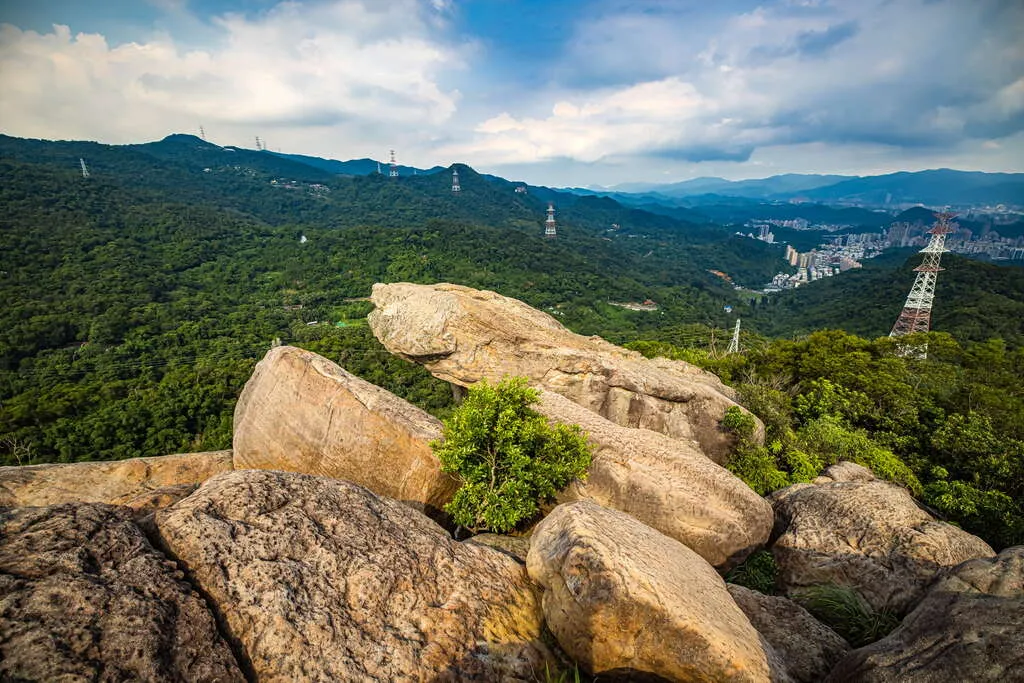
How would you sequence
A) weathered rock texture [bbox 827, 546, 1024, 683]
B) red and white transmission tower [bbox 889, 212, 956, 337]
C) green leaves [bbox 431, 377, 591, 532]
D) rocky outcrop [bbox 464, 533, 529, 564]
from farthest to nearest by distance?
red and white transmission tower [bbox 889, 212, 956, 337], green leaves [bbox 431, 377, 591, 532], rocky outcrop [bbox 464, 533, 529, 564], weathered rock texture [bbox 827, 546, 1024, 683]

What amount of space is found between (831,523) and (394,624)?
34.7ft

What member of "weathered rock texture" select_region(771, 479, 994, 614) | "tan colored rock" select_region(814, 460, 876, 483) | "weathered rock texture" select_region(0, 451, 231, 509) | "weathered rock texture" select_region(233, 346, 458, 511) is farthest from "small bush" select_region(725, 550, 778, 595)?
"weathered rock texture" select_region(0, 451, 231, 509)

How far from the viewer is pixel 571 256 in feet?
508

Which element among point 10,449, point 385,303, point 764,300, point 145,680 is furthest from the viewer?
point 764,300

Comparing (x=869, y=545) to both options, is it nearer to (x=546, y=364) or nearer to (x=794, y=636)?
(x=794, y=636)

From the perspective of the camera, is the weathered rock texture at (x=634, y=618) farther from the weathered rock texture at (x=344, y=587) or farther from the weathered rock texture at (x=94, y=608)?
the weathered rock texture at (x=94, y=608)

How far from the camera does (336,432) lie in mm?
12570

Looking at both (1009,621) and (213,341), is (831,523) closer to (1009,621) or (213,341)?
(1009,621)

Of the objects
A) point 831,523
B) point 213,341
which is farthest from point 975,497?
point 213,341

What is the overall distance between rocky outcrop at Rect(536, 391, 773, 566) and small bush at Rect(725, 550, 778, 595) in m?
0.30

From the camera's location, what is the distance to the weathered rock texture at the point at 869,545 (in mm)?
9117

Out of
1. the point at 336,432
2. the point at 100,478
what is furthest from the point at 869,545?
the point at 100,478

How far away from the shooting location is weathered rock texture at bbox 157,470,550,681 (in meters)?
5.64

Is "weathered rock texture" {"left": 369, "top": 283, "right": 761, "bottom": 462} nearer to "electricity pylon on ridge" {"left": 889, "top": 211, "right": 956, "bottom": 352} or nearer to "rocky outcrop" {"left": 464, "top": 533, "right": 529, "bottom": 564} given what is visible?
"rocky outcrop" {"left": 464, "top": 533, "right": 529, "bottom": 564}
